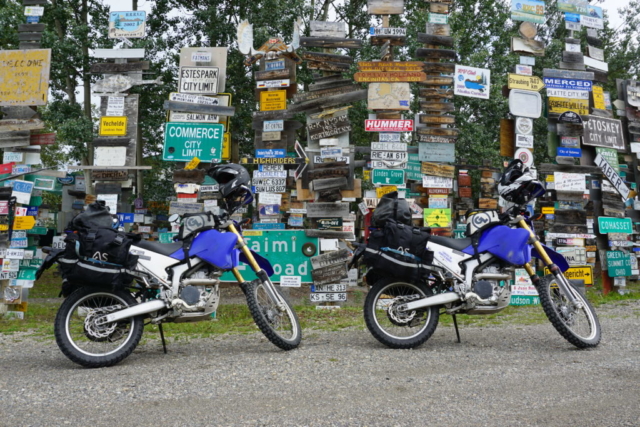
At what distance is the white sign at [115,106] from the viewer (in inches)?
404

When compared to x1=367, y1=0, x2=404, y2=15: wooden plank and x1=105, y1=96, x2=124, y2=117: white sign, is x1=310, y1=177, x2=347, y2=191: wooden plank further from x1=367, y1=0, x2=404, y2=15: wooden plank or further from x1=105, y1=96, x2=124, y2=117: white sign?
x1=105, y1=96, x2=124, y2=117: white sign

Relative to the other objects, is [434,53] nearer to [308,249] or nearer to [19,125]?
[308,249]

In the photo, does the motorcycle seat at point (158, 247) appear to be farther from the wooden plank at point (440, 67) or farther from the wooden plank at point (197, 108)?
the wooden plank at point (440, 67)

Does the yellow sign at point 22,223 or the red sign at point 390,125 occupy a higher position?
the red sign at point 390,125

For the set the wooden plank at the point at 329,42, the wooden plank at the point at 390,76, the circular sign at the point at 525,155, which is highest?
the wooden plank at the point at 329,42

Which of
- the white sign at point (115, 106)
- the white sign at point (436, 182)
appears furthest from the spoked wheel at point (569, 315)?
the white sign at point (115, 106)

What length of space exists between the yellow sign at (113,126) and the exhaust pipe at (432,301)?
6.10 metres

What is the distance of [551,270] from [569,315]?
17.9 inches

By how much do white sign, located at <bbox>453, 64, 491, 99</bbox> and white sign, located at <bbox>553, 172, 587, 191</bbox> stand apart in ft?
6.43

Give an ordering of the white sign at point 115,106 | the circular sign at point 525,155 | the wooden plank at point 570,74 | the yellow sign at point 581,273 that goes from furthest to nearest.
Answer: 1. the wooden plank at point 570,74
2. the yellow sign at point 581,273
3. the circular sign at point 525,155
4. the white sign at point 115,106

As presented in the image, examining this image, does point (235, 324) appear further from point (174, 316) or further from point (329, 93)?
point (329, 93)

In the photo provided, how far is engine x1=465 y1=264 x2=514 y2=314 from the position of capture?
20.0 ft

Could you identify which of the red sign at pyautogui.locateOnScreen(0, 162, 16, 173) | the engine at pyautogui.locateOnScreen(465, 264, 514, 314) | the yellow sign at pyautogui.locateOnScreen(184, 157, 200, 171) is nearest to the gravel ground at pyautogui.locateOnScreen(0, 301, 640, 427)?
the engine at pyautogui.locateOnScreen(465, 264, 514, 314)

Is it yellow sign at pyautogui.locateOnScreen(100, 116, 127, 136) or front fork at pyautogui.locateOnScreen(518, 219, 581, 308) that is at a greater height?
yellow sign at pyautogui.locateOnScreen(100, 116, 127, 136)
